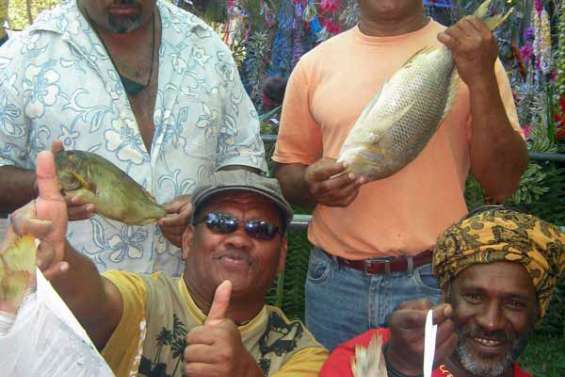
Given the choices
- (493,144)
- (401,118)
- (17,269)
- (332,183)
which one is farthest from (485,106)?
(17,269)

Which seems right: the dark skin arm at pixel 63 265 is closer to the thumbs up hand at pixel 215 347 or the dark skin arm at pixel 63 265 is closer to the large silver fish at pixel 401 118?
the thumbs up hand at pixel 215 347

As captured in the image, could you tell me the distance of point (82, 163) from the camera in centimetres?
253

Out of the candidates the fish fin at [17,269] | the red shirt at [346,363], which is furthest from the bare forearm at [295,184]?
the fish fin at [17,269]

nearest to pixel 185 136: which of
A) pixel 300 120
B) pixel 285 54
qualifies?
pixel 300 120

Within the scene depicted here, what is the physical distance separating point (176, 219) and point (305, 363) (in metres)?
0.58

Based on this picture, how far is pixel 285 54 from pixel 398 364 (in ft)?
22.5

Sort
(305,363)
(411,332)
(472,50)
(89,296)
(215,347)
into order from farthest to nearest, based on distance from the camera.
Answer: (472,50)
(305,363)
(411,332)
(89,296)
(215,347)

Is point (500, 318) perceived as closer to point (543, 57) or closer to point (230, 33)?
point (543, 57)

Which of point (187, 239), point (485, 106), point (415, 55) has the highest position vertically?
point (415, 55)

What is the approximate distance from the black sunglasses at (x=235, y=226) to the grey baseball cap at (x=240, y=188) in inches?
2.5

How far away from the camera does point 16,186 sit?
2.79 metres

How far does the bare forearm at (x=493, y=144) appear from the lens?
2674 millimetres

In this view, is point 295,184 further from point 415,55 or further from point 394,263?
point 415,55

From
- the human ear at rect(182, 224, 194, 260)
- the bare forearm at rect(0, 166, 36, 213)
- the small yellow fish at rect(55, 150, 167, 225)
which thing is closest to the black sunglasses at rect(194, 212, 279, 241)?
the human ear at rect(182, 224, 194, 260)
